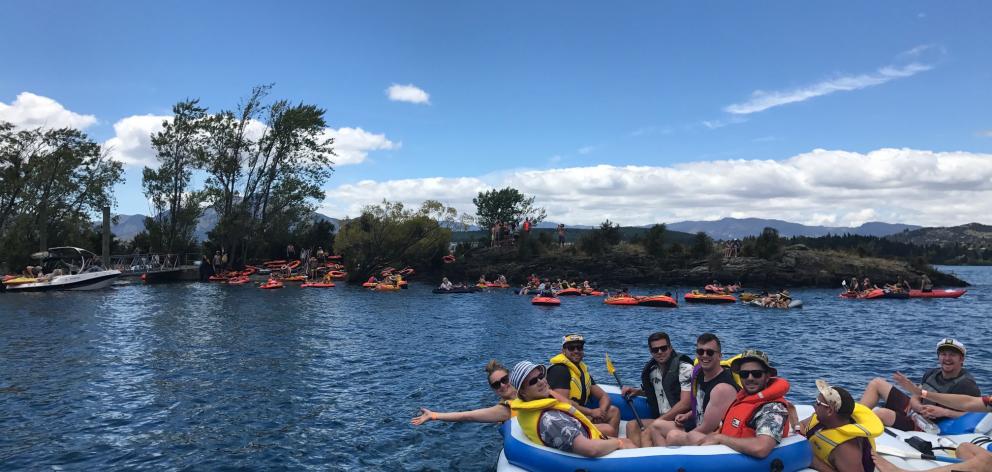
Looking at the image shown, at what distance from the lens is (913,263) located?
6819cm

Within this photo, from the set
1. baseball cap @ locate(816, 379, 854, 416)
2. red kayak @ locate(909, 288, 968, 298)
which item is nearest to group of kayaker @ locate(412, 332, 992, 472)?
baseball cap @ locate(816, 379, 854, 416)

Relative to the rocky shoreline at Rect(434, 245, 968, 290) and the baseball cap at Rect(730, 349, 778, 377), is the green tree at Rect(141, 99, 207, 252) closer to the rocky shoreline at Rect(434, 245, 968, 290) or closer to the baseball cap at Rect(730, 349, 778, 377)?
the rocky shoreline at Rect(434, 245, 968, 290)

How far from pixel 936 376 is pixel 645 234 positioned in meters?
63.3

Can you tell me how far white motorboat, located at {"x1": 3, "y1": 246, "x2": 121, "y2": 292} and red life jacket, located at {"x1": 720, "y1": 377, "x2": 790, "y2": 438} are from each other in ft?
186

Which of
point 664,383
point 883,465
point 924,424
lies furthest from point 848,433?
point 924,424

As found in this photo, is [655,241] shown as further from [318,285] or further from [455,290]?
[318,285]

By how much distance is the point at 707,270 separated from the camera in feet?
208

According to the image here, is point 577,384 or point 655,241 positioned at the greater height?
point 655,241

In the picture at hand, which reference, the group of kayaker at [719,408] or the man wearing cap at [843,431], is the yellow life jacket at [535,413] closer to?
the group of kayaker at [719,408]

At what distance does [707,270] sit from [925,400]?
185 feet

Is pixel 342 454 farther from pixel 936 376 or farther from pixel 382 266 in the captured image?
pixel 382 266

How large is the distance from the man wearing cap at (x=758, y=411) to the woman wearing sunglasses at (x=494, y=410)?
2.75 metres

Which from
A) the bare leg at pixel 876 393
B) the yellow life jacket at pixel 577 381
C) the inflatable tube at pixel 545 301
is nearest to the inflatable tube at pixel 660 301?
the inflatable tube at pixel 545 301

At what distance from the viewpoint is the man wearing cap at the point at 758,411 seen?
682 cm
